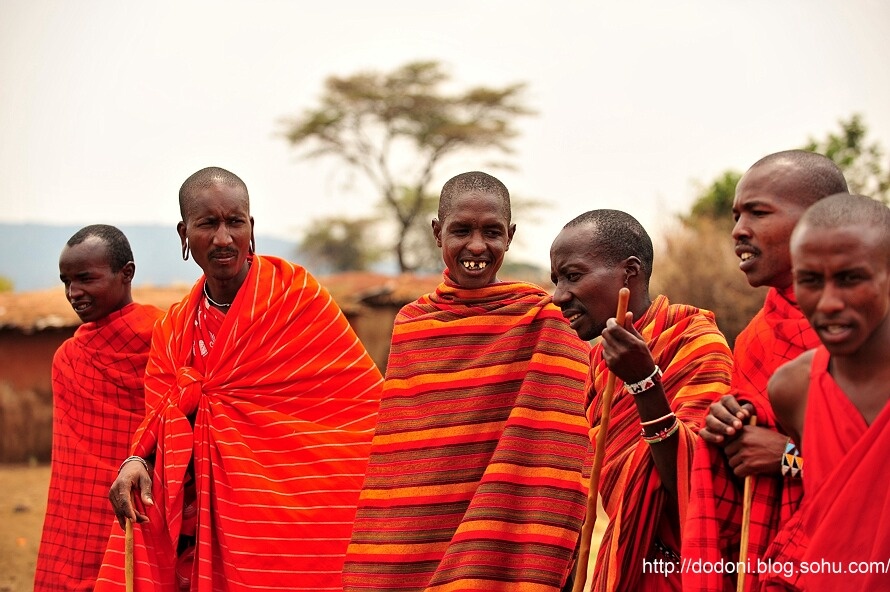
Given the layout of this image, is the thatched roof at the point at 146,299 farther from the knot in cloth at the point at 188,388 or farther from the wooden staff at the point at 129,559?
the wooden staff at the point at 129,559

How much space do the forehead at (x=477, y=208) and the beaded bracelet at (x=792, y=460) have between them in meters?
2.10

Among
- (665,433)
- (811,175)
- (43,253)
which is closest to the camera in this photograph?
(811,175)

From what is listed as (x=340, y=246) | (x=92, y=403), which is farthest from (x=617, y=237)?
(x=340, y=246)

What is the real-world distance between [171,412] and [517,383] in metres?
1.89

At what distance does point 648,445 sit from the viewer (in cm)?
431

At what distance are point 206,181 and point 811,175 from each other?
128 inches

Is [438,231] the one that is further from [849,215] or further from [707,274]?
[707,274]

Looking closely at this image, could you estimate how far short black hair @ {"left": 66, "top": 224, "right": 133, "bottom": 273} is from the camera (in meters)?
6.71

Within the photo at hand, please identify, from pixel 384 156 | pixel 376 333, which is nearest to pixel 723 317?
pixel 376 333

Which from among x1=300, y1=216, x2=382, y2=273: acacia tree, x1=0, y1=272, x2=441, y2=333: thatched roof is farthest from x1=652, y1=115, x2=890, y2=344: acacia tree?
x1=300, y1=216, x2=382, y2=273: acacia tree

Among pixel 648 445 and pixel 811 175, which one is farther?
pixel 648 445

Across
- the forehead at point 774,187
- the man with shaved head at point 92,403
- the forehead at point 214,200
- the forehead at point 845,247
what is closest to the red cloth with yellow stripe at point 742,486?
the forehead at point 774,187

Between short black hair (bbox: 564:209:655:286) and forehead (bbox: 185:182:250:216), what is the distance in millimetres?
2021

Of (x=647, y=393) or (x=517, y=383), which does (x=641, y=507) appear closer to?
(x=647, y=393)
